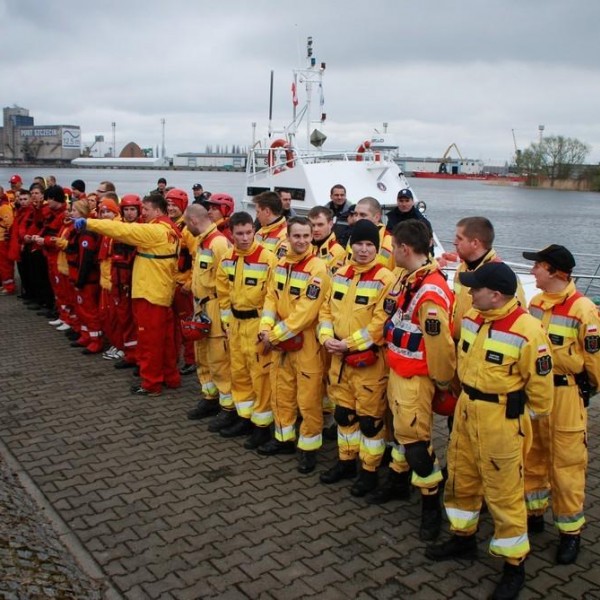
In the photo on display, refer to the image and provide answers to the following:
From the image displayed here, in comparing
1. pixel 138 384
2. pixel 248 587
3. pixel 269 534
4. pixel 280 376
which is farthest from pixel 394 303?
pixel 138 384

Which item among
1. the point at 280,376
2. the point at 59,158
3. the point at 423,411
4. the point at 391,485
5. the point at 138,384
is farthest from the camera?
the point at 59,158

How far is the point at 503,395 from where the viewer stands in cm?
321

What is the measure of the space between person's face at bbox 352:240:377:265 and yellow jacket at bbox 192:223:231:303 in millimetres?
1616

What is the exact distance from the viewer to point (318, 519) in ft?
13.3

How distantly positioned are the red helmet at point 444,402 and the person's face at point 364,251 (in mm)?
993

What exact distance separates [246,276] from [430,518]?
2.32m

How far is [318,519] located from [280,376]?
1.16 meters

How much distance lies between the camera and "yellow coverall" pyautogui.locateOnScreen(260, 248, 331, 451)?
15.1ft

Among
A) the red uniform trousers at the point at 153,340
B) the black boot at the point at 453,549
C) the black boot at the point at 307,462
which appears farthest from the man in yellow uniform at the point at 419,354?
the red uniform trousers at the point at 153,340

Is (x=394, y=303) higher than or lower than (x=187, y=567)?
higher

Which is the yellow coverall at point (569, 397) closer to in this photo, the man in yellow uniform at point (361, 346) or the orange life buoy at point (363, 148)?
the man in yellow uniform at point (361, 346)

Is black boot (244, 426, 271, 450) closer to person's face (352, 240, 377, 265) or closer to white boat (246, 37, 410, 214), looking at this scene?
person's face (352, 240, 377, 265)

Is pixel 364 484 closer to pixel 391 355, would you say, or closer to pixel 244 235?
pixel 391 355

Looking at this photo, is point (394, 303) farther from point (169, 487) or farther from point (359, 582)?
point (169, 487)
